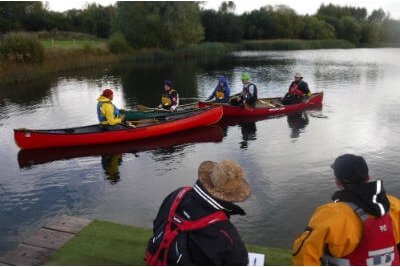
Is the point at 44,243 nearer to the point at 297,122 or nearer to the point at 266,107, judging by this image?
the point at 297,122

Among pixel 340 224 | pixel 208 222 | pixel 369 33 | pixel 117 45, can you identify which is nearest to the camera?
pixel 208 222

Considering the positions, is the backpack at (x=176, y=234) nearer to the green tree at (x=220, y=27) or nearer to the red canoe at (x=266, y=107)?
the red canoe at (x=266, y=107)

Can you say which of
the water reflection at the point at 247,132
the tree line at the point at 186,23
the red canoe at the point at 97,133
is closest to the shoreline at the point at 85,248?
the red canoe at the point at 97,133

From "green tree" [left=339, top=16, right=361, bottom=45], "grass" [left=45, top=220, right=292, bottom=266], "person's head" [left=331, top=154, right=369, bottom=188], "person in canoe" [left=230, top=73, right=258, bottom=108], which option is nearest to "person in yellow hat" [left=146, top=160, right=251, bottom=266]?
"person's head" [left=331, top=154, right=369, bottom=188]

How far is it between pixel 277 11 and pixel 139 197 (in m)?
62.2

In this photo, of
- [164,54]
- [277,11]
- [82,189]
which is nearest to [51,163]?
[82,189]

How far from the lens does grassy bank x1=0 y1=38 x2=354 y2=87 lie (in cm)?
2434

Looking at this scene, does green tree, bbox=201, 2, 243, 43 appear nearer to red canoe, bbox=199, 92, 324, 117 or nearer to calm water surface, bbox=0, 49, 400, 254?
calm water surface, bbox=0, 49, 400, 254

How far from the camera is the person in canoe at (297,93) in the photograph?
51.5ft

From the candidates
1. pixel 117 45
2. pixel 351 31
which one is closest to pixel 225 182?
pixel 117 45

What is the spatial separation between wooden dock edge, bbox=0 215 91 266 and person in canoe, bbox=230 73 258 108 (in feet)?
32.9

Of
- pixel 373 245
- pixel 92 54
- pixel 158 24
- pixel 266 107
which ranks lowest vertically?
pixel 266 107

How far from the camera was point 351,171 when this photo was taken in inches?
106

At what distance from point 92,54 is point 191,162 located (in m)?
26.2
